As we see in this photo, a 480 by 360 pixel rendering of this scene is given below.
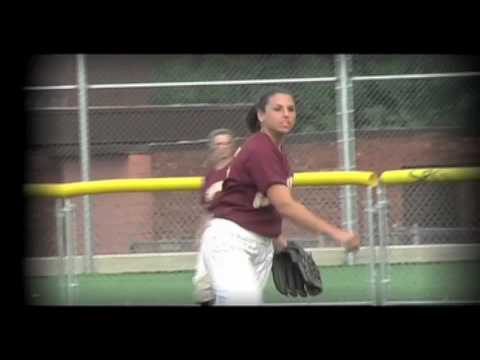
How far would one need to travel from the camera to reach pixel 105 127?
242 inches

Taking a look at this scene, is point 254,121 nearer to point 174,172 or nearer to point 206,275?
point 206,275

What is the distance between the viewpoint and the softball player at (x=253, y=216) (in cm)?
346

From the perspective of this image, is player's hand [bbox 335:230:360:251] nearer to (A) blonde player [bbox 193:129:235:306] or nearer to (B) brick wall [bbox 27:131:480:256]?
(A) blonde player [bbox 193:129:235:306]

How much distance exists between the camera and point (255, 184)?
138 inches

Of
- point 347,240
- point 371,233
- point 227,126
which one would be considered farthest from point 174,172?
point 347,240

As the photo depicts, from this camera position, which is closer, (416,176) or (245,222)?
(245,222)

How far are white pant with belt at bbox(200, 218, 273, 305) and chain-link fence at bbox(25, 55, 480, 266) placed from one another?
81 cm

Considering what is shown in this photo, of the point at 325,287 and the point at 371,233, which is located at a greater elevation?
the point at 371,233

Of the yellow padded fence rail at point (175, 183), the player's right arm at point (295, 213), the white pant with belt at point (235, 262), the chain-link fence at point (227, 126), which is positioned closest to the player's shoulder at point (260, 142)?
the player's right arm at point (295, 213)

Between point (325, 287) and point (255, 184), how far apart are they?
1.37 meters
